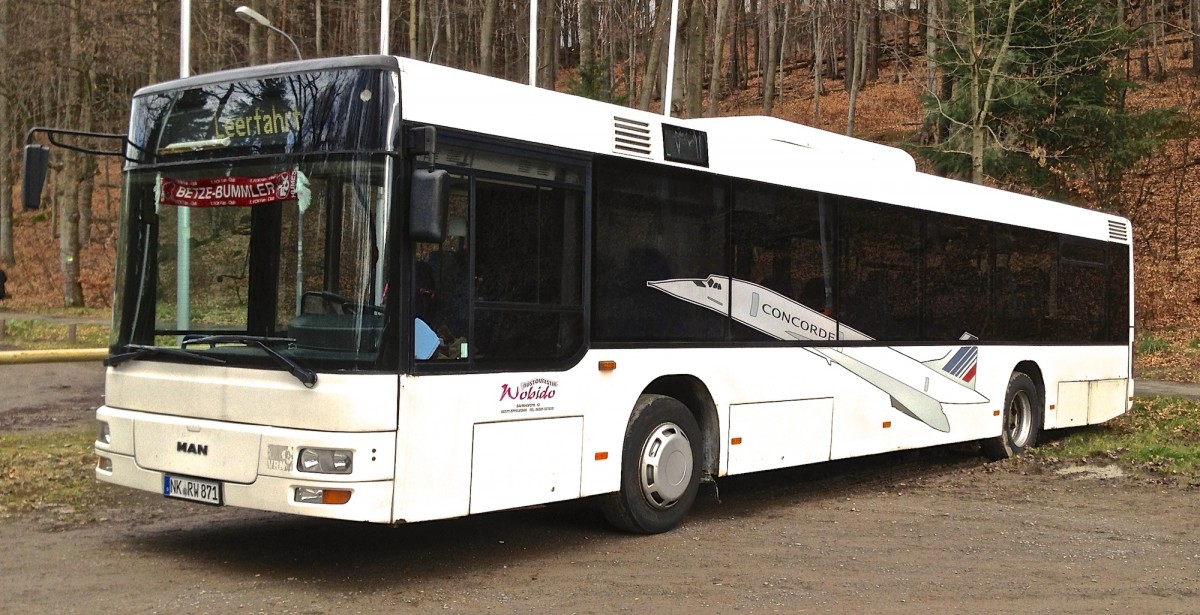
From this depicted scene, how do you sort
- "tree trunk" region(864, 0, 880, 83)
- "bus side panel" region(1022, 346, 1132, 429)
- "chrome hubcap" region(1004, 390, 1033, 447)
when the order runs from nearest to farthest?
"chrome hubcap" region(1004, 390, 1033, 447), "bus side panel" region(1022, 346, 1132, 429), "tree trunk" region(864, 0, 880, 83)

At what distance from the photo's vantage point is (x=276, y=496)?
7.28 metres

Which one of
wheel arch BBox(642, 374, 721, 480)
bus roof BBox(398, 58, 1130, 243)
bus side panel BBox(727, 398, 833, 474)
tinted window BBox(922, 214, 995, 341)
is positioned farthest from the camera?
tinted window BBox(922, 214, 995, 341)

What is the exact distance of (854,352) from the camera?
11.4 metres

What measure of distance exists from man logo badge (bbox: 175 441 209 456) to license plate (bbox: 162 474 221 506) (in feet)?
0.51

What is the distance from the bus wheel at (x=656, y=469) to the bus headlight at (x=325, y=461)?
242 cm

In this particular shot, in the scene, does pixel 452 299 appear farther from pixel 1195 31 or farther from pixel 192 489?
pixel 1195 31

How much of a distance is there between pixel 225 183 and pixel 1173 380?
65.5 ft

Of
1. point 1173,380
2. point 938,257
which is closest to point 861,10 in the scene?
point 1173,380

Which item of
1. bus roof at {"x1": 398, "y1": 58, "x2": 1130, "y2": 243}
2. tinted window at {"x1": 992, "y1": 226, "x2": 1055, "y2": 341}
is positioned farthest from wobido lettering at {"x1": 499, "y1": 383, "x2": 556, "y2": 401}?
tinted window at {"x1": 992, "y1": 226, "x2": 1055, "y2": 341}

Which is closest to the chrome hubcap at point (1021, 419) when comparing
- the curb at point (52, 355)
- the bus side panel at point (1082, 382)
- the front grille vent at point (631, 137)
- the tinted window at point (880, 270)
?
the bus side panel at point (1082, 382)

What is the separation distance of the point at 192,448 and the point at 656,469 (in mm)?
3281

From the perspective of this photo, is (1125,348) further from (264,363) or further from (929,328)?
(264,363)

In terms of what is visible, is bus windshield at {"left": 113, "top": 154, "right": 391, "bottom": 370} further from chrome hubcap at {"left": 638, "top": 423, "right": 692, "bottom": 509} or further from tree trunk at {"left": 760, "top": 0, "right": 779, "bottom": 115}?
tree trunk at {"left": 760, "top": 0, "right": 779, "bottom": 115}

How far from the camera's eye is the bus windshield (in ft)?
23.9
